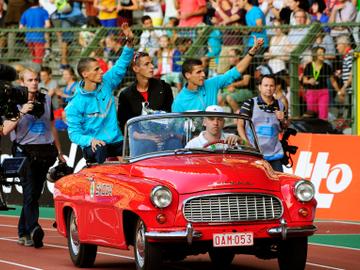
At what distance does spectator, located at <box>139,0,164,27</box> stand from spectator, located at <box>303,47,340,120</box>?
232 inches

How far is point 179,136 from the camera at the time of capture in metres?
12.3

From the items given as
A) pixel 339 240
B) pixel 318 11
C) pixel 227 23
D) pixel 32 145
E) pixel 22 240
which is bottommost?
pixel 339 240

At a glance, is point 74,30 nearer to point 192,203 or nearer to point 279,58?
point 279,58

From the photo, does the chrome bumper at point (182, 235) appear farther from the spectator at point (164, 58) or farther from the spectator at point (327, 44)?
the spectator at point (164, 58)

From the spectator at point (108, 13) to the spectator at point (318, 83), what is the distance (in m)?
7.20

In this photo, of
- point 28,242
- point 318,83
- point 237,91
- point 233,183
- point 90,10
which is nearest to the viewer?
point 233,183

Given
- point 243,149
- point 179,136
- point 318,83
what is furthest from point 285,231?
point 318,83

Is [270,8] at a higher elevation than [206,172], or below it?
higher

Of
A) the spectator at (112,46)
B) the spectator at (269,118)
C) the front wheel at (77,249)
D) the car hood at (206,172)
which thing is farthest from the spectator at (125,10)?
the car hood at (206,172)

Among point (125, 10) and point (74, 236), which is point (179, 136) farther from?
point (125, 10)

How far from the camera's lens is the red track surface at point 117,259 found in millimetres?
12734

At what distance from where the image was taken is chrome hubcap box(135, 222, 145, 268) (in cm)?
1117

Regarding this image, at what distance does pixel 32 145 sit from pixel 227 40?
795cm

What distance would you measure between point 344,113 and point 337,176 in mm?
2030
